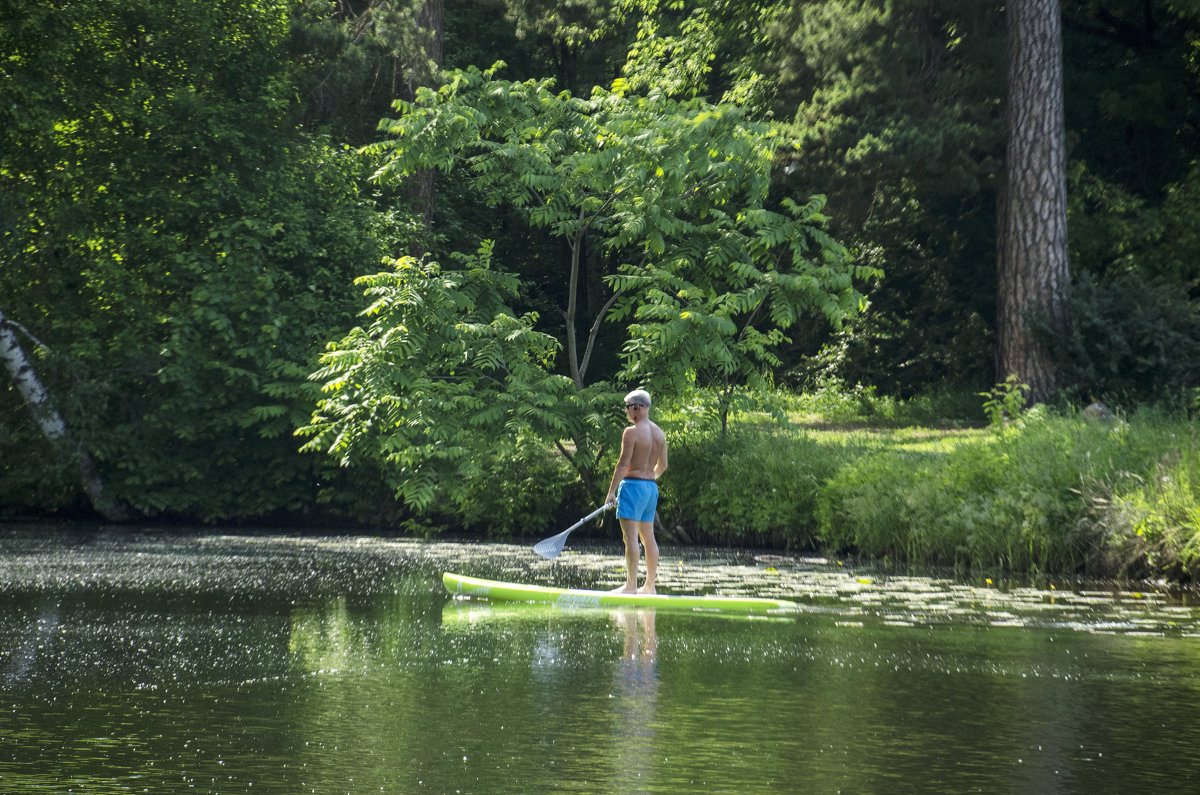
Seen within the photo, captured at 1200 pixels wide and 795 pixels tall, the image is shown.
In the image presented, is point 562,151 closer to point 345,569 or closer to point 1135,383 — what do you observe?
point 345,569

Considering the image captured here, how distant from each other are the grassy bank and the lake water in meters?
1.19

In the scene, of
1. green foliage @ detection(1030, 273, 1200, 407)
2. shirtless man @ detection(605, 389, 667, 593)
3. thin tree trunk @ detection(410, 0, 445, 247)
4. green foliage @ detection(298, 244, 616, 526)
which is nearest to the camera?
shirtless man @ detection(605, 389, 667, 593)

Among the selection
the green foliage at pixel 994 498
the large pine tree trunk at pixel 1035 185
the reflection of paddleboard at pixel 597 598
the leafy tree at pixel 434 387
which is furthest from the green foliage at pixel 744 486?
the reflection of paddleboard at pixel 597 598

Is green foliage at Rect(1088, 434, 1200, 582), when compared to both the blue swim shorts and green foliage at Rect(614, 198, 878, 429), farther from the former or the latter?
green foliage at Rect(614, 198, 878, 429)

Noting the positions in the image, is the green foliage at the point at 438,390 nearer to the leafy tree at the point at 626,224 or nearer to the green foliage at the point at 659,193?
the leafy tree at the point at 626,224

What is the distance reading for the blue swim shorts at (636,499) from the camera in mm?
12969

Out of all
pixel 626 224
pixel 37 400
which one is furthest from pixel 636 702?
pixel 37 400

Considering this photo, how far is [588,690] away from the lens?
796 cm

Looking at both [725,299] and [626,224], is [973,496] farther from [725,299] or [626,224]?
[626,224]

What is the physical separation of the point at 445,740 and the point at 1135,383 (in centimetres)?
1766

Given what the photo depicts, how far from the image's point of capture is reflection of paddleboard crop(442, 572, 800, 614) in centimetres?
1162

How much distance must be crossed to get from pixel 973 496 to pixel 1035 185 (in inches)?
345

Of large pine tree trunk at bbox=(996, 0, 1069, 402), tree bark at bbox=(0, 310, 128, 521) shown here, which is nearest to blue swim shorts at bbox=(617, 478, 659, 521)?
large pine tree trunk at bbox=(996, 0, 1069, 402)

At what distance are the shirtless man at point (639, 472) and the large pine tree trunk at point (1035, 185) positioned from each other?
1158 cm
